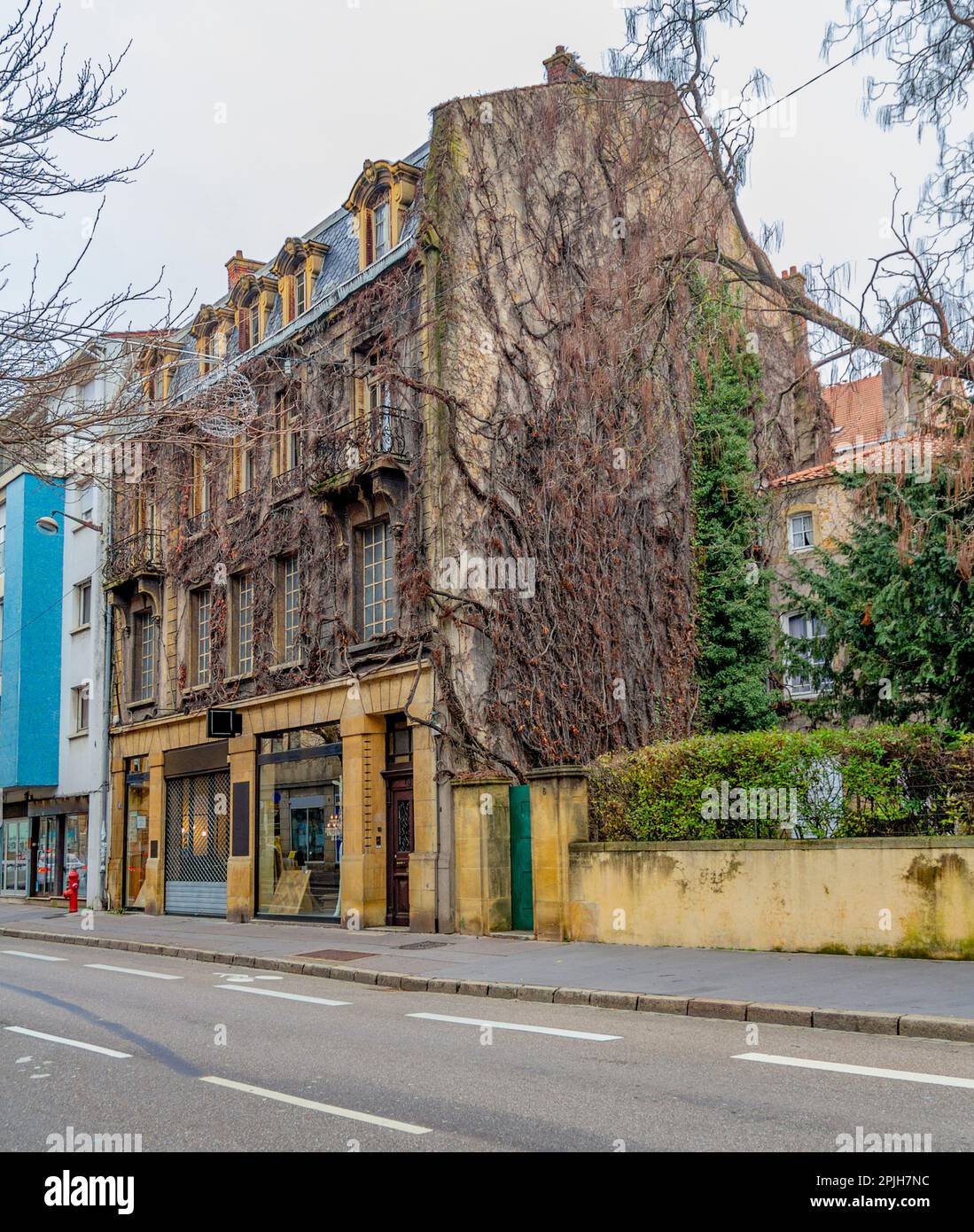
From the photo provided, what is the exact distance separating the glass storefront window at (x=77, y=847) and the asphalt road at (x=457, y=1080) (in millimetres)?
21124

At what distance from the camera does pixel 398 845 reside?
2081 centimetres

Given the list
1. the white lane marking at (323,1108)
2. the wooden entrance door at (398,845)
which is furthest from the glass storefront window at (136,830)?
the white lane marking at (323,1108)

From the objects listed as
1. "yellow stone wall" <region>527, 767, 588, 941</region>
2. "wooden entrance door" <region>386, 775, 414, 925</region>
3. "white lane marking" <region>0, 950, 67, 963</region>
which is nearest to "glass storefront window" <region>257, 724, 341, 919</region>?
"wooden entrance door" <region>386, 775, 414, 925</region>

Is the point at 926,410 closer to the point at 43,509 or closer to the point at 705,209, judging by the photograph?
the point at 705,209

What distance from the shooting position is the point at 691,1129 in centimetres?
624

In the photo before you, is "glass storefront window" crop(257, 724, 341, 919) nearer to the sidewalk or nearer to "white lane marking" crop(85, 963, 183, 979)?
the sidewalk

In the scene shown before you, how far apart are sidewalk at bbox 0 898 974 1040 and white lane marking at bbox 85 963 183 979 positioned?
4.62 ft

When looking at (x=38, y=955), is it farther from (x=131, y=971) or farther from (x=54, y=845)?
(x=54, y=845)

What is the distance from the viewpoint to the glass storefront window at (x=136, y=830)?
1172 inches

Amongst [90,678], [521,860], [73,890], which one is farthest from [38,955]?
[90,678]

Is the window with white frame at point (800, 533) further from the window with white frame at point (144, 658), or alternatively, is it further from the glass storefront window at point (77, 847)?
the glass storefront window at point (77, 847)

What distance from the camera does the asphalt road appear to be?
6.26m

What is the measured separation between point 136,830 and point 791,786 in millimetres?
20182

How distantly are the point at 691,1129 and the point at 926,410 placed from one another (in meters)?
7.70
